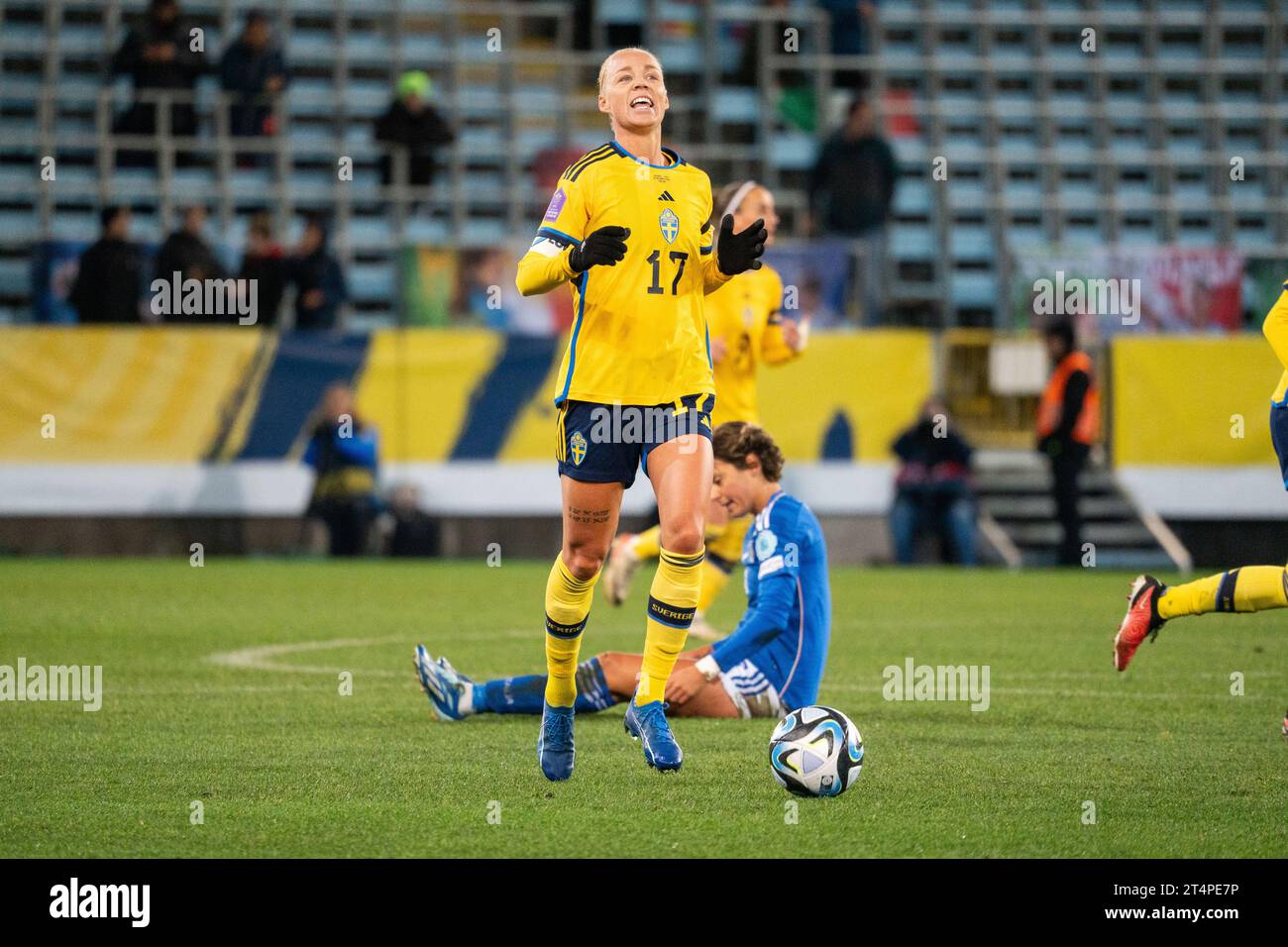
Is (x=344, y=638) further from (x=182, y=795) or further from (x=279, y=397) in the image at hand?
(x=279, y=397)

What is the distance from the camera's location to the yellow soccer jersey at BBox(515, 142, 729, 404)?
6320mm

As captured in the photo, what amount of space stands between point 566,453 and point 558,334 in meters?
11.5

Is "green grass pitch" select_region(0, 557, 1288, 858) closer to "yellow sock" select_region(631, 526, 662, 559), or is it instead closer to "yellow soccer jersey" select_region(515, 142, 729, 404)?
"yellow sock" select_region(631, 526, 662, 559)

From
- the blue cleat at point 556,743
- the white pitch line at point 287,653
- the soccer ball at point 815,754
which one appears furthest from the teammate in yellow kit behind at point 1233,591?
the white pitch line at point 287,653

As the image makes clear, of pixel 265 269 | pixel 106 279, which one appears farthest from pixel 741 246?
pixel 106 279

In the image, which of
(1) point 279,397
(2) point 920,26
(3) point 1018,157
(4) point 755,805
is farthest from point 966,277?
(4) point 755,805

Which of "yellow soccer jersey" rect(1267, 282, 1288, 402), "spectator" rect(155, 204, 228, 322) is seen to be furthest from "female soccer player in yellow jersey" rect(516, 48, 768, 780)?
"spectator" rect(155, 204, 228, 322)

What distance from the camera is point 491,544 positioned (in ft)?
57.8

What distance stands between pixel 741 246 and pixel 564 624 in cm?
142

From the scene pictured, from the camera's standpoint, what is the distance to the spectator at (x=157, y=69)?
19.8 m

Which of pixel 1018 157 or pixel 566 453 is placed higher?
pixel 1018 157

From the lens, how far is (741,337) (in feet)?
33.3

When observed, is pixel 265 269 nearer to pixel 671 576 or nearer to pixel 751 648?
pixel 751 648
